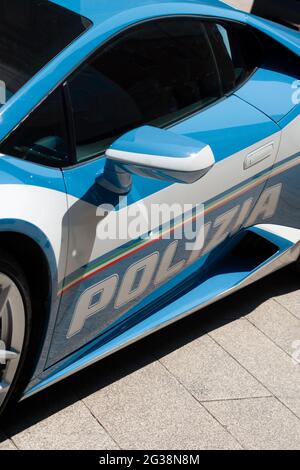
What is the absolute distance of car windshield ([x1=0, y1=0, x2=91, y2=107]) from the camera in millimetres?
2738

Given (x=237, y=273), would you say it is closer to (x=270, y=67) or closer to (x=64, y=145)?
(x=270, y=67)

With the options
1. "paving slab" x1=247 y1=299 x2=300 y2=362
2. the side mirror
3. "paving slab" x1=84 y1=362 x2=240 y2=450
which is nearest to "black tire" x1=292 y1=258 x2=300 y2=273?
"paving slab" x1=247 y1=299 x2=300 y2=362

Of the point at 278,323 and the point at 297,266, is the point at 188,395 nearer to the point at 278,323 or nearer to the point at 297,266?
the point at 278,323

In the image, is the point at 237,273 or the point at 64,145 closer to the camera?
the point at 64,145

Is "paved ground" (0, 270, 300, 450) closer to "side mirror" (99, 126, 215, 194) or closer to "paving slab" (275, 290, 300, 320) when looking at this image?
"paving slab" (275, 290, 300, 320)

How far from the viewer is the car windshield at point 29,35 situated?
8.98 feet

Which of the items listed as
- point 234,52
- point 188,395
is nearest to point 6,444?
point 188,395

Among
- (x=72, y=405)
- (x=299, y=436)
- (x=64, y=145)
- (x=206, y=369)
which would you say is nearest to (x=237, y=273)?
(x=206, y=369)

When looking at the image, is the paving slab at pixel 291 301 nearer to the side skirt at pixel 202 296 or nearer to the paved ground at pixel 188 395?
the paved ground at pixel 188 395

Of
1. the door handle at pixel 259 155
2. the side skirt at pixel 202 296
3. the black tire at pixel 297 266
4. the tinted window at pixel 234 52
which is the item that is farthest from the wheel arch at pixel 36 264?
the black tire at pixel 297 266

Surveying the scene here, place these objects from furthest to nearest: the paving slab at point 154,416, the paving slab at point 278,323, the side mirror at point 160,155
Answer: the paving slab at point 278,323 < the paving slab at point 154,416 < the side mirror at point 160,155

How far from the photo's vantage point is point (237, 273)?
3705 mm

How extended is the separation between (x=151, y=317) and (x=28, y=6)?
3.91 ft

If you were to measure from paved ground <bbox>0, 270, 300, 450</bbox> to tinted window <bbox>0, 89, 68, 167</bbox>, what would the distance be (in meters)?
0.92
